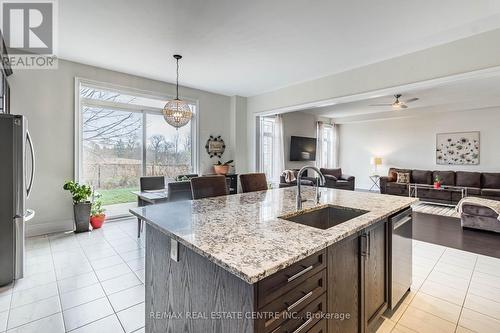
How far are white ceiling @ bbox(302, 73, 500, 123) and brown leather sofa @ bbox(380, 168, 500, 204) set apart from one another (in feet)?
6.25

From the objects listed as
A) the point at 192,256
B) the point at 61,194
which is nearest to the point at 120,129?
the point at 61,194

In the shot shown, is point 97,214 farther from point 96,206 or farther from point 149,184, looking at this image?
point 149,184

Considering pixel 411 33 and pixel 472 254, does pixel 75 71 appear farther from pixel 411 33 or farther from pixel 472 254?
pixel 472 254

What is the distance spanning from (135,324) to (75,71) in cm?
418

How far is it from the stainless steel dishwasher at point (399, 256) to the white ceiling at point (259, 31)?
219 centimetres

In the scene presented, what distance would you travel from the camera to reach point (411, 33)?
9.98ft

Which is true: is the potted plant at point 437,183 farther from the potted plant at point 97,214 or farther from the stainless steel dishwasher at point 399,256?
the potted plant at point 97,214

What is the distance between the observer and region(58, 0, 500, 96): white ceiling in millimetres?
2520

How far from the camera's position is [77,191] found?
386 centimetres

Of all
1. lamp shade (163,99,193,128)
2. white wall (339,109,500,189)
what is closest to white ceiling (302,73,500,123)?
white wall (339,109,500,189)

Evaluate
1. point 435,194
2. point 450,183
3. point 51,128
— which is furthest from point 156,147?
point 450,183

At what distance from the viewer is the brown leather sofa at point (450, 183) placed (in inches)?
233

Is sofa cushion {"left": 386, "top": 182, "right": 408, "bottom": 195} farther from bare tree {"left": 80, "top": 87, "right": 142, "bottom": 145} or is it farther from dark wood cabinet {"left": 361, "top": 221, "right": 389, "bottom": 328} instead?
bare tree {"left": 80, "top": 87, "right": 142, "bottom": 145}

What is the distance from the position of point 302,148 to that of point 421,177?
143 inches
